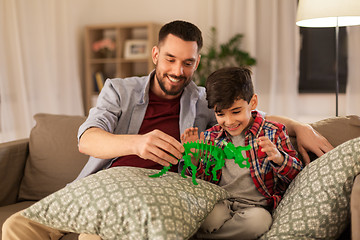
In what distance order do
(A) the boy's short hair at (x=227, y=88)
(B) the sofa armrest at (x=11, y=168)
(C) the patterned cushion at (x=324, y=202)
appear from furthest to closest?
(B) the sofa armrest at (x=11, y=168) < (A) the boy's short hair at (x=227, y=88) < (C) the patterned cushion at (x=324, y=202)

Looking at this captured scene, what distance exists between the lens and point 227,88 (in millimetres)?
1529

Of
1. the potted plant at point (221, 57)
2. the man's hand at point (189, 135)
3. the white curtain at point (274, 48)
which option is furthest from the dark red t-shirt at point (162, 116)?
the white curtain at point (274, 48)

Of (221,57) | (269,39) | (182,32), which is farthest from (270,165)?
(269,39)

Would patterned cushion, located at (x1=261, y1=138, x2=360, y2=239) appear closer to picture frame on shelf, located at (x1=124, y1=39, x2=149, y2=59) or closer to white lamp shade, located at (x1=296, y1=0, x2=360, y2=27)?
white lamp shade, located at (x1=296, y1=0, x2=360, y2=27)

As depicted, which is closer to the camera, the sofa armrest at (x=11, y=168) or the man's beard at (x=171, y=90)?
the man's beard at (x=171, y=90)

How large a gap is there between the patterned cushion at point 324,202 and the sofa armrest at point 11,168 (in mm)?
1298

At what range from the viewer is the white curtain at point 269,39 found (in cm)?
470

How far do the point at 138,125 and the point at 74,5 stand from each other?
12.4 feet

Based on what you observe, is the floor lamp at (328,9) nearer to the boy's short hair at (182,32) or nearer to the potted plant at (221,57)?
the boy's short hair at (182,32)

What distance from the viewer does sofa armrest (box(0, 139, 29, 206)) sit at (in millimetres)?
2043

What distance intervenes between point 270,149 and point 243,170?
0.22 metres

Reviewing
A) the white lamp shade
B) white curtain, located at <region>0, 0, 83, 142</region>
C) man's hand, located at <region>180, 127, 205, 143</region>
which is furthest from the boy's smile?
white curtain, located at <region>0, 0, 83, 142</region>

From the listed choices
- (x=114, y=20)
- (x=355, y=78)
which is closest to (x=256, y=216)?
(x=355, y=78)

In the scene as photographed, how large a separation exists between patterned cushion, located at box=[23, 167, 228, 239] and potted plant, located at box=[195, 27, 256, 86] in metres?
3.35
